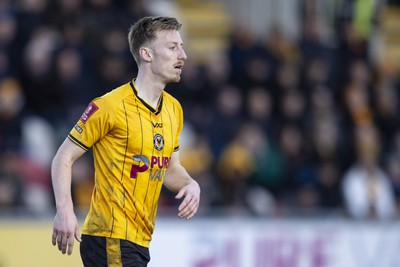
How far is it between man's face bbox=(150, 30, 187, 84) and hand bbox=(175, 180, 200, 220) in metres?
0.69

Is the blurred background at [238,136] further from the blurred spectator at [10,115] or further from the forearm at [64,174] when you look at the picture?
the forearm at [64,174]

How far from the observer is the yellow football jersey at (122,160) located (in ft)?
21.2

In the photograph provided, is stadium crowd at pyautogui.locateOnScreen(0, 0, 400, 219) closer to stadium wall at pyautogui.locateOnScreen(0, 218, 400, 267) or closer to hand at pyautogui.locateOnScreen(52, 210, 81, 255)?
stadium wall at pyautogui.locateOnScreen(0, 218, 400, 267)

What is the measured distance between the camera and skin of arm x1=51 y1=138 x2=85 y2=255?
20.1 ft

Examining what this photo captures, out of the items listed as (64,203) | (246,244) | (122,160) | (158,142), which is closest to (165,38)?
(158,142)

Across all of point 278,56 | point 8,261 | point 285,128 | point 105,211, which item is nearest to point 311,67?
point 278,56

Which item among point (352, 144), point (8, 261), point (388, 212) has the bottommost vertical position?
point (8, 261)

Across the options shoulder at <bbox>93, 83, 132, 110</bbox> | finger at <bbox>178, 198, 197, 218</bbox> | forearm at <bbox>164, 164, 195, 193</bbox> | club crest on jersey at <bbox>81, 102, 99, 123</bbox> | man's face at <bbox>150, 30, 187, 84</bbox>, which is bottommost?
finger at <bbox>178, 198, 197, 218</bbox>

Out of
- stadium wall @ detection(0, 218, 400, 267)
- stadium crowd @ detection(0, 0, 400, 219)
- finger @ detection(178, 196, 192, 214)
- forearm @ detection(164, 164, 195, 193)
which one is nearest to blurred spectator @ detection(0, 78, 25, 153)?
stadium crowd @ detection(0, 0, 400, 219)

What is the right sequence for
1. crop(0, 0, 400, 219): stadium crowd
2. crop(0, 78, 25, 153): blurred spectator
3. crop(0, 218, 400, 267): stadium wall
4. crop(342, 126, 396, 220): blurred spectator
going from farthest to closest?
1. crop(342, 126, 396, 220): blurred spectator
2. crop(0, 0, 400, 219): stadium crowd
3. crop(0, 78, 25, 153): blurred spectator
4. crop(0, 218, 400, 267): stadium wall

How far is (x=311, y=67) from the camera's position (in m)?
14.8

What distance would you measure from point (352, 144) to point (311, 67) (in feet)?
4.98

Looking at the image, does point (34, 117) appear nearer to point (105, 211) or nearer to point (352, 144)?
point (352, 144)

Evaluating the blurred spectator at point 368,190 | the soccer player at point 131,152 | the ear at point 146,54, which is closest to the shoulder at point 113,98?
the soccer player at point 131,152
